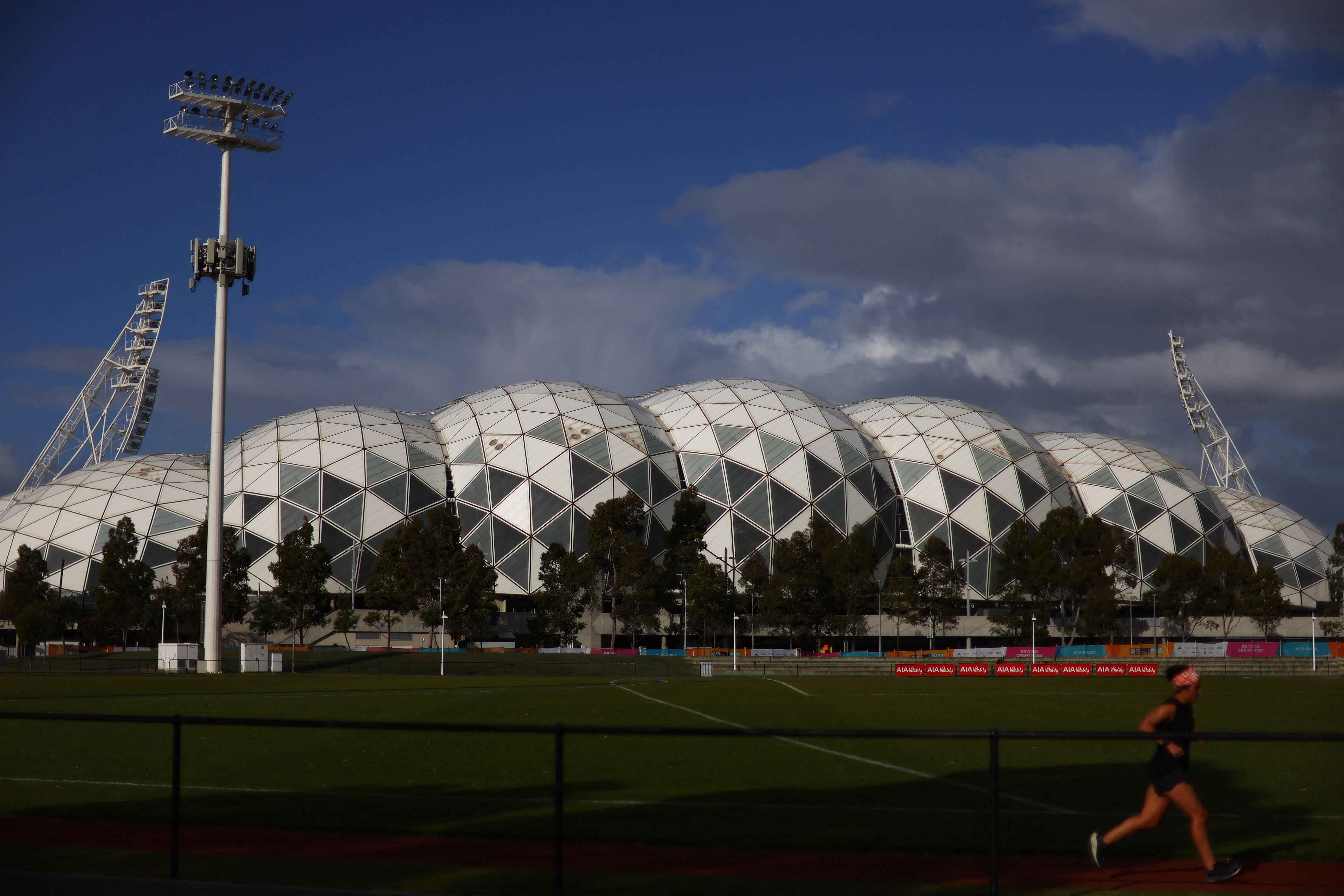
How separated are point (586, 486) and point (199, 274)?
37.8m

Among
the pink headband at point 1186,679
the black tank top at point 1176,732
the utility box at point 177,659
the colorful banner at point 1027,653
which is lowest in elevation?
the colorful banner at point 1027,653

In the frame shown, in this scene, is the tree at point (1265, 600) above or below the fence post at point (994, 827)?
below

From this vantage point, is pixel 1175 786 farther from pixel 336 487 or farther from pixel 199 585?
pixel 336 487

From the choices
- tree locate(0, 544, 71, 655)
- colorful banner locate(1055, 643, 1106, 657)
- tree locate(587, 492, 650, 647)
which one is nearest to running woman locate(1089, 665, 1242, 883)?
colorful banner locate(1055, 643, 1106, 657)

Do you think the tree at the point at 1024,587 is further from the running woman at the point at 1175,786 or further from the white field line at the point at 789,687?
the running woman at the point at 1175,786

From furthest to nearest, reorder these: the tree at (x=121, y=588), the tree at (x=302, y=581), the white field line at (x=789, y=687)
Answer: the tree at (x=121, y=588), the tree at (x=302, y=581), the white field line at (x=789, y=687)

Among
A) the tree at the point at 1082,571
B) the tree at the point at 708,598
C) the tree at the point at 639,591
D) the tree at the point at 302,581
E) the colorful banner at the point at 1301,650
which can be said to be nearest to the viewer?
the colorful banner at the point at 1301,650

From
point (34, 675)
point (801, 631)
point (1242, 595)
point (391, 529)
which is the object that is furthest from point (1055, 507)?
point (34, 675)

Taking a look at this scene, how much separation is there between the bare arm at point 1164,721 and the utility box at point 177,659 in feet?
161

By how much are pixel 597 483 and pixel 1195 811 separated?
78550 millimetres

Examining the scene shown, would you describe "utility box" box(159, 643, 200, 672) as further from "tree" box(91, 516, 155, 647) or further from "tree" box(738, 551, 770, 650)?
"tree" box(738, 551, 770, 650)

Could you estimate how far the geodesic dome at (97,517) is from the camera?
85.7 meters

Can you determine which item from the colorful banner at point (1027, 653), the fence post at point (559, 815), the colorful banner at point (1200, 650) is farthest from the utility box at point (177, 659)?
the colorful banner at point (1200, 650)

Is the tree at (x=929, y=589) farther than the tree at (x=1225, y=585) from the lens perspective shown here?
No
